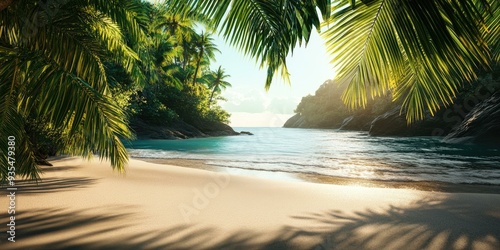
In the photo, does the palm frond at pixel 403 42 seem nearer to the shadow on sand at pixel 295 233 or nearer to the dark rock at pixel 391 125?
the shadow on sand at pixel 295 233

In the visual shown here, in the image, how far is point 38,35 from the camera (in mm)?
3125

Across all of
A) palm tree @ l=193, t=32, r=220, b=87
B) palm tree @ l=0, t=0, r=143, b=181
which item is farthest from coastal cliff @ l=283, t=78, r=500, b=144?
palm tree @ l=193, t=32, r=220, b=87

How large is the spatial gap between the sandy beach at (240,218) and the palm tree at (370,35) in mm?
1250

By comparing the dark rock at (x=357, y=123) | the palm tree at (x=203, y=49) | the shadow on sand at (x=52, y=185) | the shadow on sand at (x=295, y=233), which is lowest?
the shadow on sand at (x=295, y=233)

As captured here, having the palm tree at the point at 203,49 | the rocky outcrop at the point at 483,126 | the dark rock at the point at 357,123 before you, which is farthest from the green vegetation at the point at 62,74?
the dark rock at the point at 357,123

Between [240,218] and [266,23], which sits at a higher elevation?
[266,23]

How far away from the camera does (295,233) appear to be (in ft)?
8.36

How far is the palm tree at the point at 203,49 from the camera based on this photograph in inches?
1395

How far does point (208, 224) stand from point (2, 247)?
5.29 feet

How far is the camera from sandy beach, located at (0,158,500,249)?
7.69ft

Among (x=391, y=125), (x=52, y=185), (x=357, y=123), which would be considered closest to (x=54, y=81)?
(x=52, y=185)

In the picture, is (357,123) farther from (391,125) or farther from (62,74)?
(62,74)

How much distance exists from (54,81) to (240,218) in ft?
7.01

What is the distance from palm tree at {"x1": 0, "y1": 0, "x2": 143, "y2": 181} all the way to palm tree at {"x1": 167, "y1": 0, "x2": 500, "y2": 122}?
3.80ft
